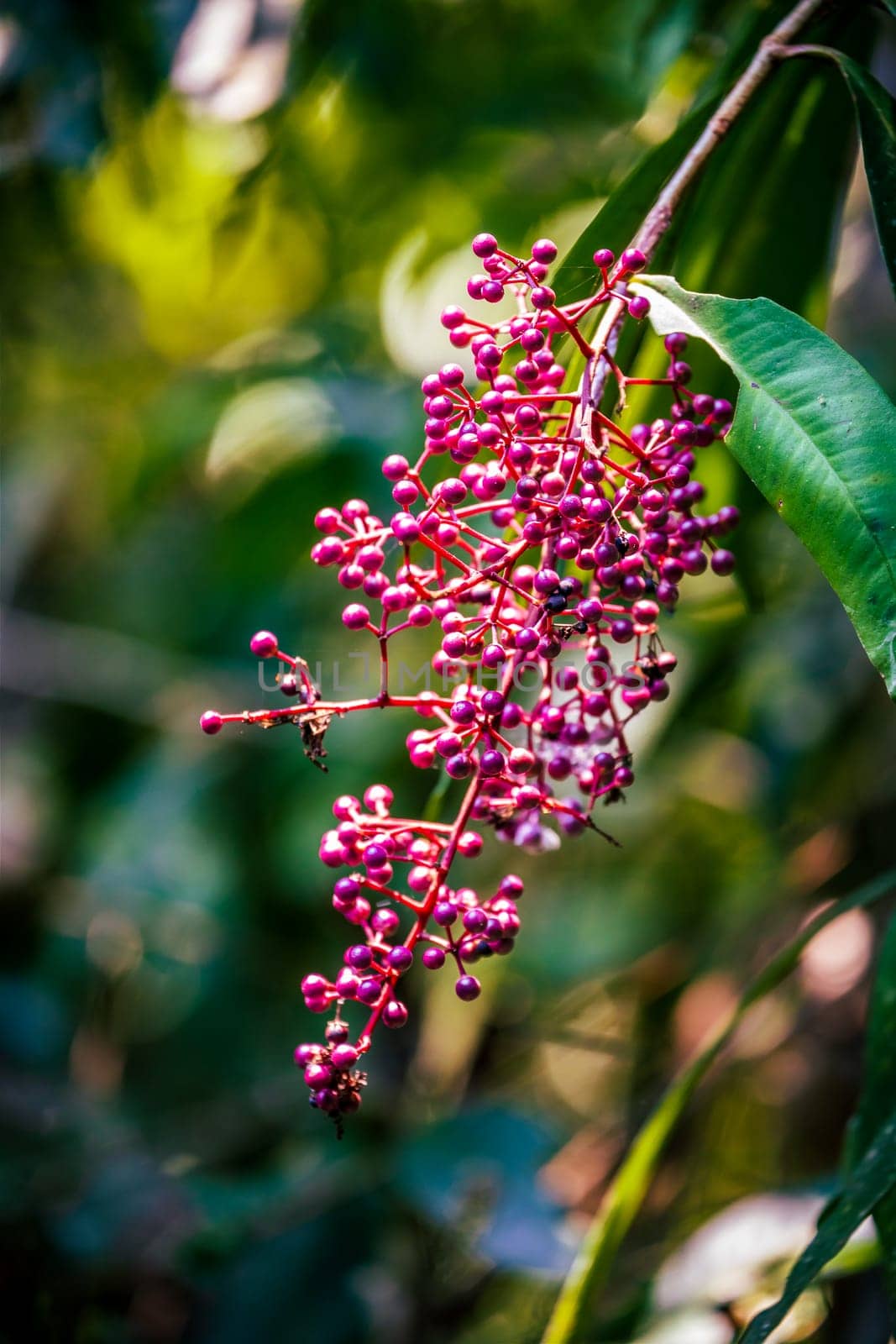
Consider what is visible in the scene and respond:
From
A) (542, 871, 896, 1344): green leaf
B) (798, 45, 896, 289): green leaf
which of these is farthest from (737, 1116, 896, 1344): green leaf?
(798, 45, 896, 289): green leaf

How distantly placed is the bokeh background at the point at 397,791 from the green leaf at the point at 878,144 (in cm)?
15

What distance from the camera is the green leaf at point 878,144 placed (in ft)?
2.54

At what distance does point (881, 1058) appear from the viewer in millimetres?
1016

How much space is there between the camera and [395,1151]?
183 cm

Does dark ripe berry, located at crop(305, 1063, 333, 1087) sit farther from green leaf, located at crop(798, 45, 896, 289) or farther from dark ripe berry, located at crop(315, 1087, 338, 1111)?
green leaf, located at crop(798, 45, 896, 289)

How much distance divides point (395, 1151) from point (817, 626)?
1.17m

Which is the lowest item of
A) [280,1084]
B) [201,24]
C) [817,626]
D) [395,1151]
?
[280,1084]

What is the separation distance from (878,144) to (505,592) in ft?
1.42

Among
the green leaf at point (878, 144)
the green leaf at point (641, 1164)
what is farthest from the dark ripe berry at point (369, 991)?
the green leaf at point (878, 144)

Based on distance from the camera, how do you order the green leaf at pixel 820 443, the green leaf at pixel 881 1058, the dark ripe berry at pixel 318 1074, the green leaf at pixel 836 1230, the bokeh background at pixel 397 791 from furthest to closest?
the bokeh background at pixel 397 791 → the green leaf at pixel 881 1058 → the green leaf at pixel 836 1230 → the dark ripe berry at pixel 318 1074 → the green leaf at pixel 820 443

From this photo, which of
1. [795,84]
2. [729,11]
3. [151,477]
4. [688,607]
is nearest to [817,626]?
[688,607]

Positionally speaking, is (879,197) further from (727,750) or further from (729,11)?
(727,750)

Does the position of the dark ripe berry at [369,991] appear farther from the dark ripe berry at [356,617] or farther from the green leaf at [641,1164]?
the green leaf at [641,1164]

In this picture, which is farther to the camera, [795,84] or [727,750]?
[727,750]
